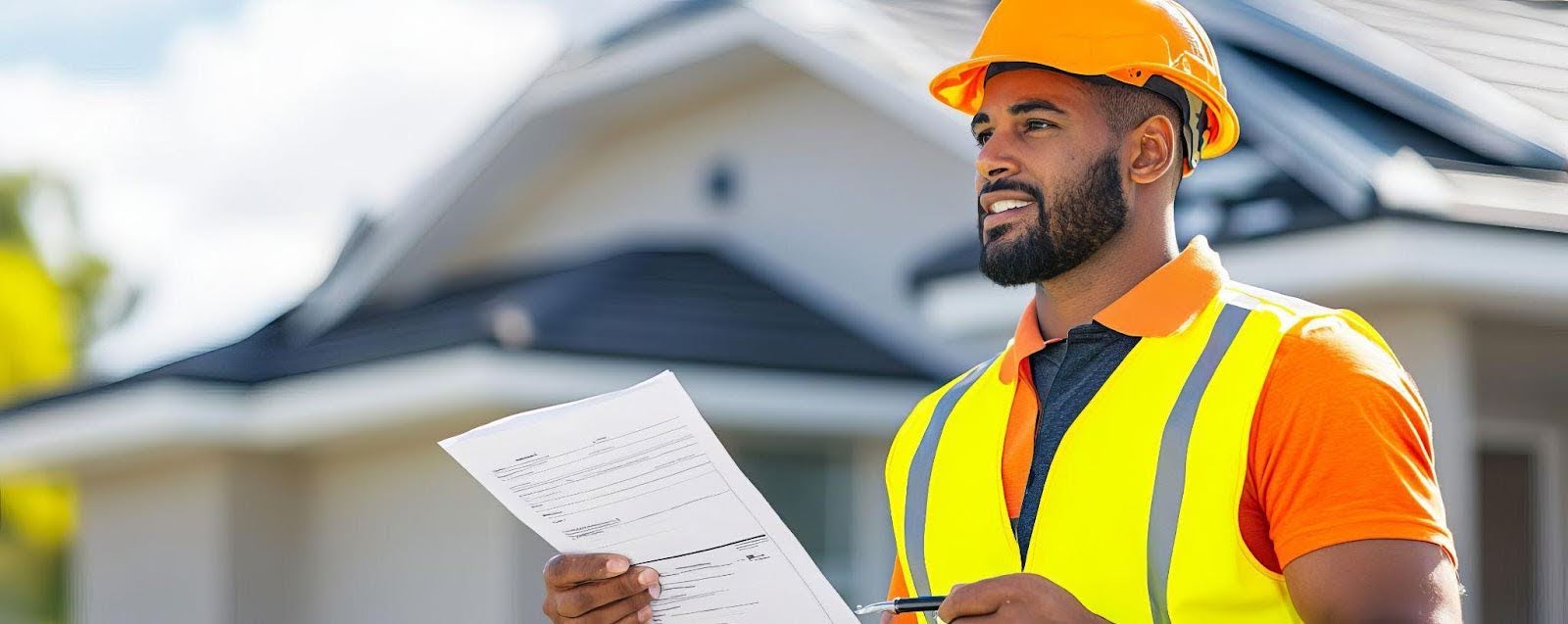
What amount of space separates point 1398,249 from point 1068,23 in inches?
184

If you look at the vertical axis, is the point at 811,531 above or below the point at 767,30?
below

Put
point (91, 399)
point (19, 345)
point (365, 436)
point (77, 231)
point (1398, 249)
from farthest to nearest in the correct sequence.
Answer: point (77, 231), point (19, 345), point (91, 399), point (365, 436), point (1398, 249)

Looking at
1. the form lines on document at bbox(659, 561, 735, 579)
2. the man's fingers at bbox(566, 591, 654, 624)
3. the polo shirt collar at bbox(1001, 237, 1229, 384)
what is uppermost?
the polo shirt collar at bbox(1001, 237, 1229, 384)

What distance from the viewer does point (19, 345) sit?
37031 millimetres

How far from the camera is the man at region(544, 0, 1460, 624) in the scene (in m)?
2.68

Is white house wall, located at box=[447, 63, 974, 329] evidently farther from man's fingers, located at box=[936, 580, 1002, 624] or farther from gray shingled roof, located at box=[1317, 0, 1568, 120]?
man's fingers, located at box=[936, 580, 1002, 624]

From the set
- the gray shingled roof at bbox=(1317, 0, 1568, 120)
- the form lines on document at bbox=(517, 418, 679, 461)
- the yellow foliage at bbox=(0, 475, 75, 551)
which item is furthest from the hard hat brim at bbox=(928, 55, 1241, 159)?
the yellow foliage at bbox=(0, 475, 75, 551)

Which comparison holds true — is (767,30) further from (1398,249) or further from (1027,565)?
(1027,565)

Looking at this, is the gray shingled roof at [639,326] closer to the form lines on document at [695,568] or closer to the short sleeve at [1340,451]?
the form lines on document at [695,568]

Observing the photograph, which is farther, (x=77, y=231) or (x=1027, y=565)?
(x=77, y=231)

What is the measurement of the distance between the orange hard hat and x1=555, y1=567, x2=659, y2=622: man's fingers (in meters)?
0.87

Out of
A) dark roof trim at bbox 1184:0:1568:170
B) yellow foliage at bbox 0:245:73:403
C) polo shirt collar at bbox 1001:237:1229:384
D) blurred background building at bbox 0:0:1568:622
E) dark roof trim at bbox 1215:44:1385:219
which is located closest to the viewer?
polo shirt collar at bbox 1001:237:1229:384

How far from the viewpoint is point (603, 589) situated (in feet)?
10.6

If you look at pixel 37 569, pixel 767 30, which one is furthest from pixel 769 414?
pixel 37 569
